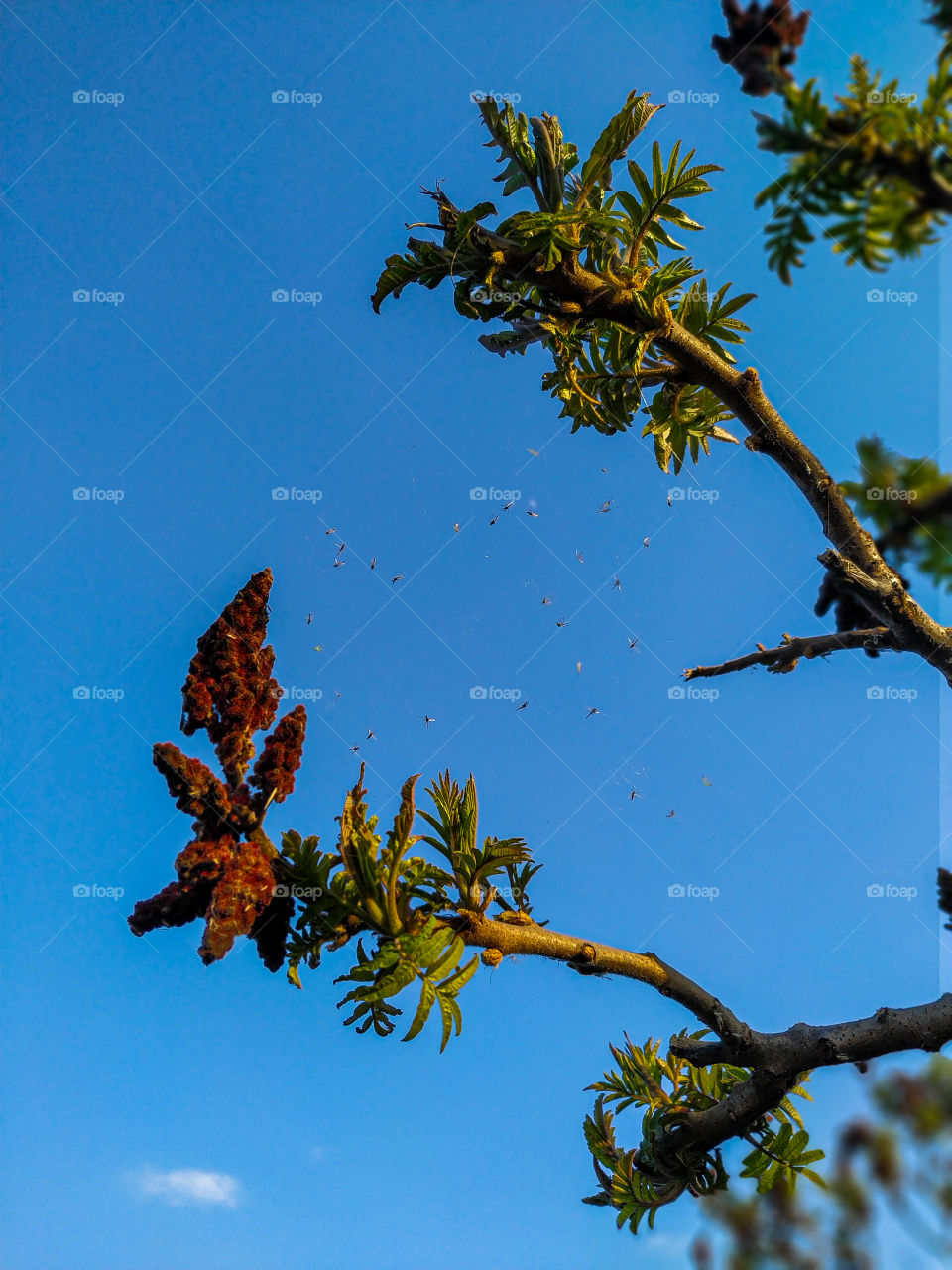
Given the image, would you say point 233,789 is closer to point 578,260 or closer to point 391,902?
point 391,902

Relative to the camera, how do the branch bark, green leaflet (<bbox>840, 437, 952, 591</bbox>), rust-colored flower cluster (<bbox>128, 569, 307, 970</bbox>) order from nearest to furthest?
green leaflet (<bbox>840, 437, 952, 591</bbox>) → rust-colored flower cluster (<bbox>128, 569, 307, 970</bbox>) → the branch bark

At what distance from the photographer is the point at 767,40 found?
1.94 meters

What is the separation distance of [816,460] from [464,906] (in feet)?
8.73

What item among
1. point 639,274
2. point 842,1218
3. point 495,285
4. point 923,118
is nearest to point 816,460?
point 639,274

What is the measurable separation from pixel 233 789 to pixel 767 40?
3.00 metres

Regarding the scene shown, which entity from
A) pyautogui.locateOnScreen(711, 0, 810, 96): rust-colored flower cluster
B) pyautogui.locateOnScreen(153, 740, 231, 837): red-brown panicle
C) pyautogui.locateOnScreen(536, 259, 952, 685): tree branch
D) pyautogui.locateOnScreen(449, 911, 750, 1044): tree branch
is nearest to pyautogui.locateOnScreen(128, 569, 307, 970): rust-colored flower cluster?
pyautogui.locateOnScreen(153, 740, 231, 837): red-brown panicle

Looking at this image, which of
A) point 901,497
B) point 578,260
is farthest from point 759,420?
point 901,497

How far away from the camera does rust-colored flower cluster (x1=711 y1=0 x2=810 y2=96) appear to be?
1.93m

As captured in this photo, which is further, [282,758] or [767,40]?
[282,758]

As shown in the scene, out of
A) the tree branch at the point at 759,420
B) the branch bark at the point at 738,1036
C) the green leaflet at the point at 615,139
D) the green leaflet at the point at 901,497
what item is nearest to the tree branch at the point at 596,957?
the branch bark at the point at 738,1036

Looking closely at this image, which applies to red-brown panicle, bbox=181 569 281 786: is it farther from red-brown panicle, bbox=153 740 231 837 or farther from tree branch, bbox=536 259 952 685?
tree branch, bbox=536 259 952 685

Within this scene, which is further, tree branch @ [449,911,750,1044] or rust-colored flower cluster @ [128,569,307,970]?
tree branch @ [449,911,750,1044]

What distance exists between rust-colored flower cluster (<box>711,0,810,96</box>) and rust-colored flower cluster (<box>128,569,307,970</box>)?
2416mm

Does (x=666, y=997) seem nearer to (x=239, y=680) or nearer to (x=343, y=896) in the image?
(x=343, y=896)
